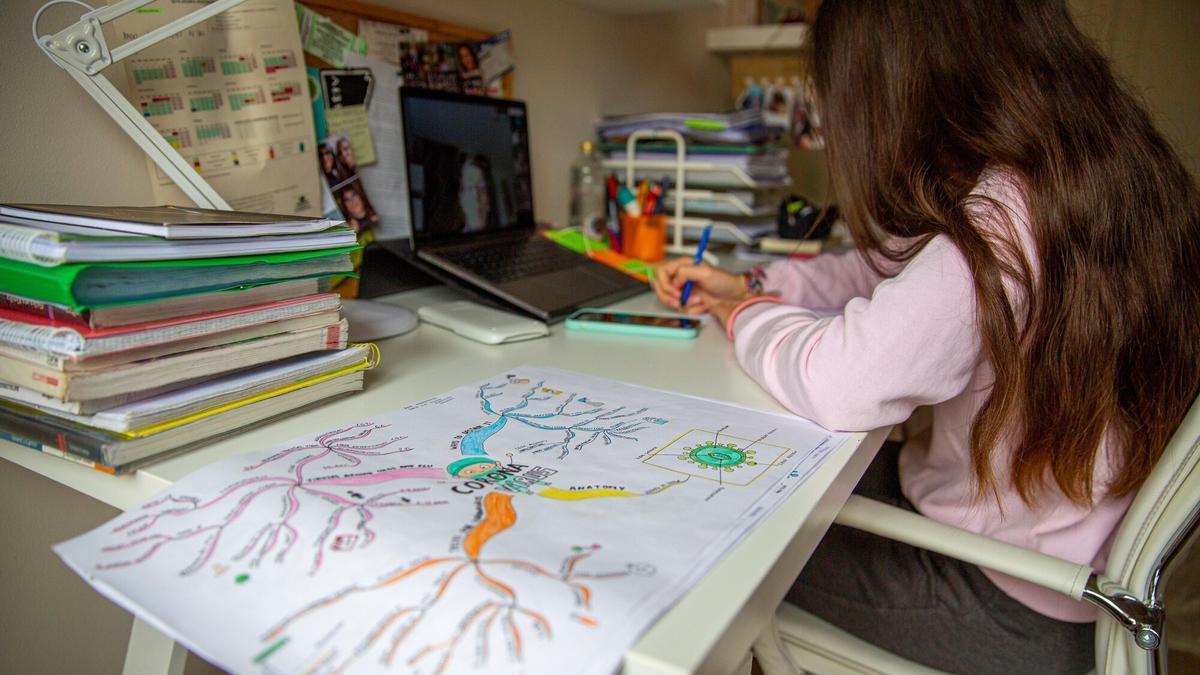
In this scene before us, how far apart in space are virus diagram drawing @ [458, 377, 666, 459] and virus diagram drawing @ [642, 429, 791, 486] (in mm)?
37

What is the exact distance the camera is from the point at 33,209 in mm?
495

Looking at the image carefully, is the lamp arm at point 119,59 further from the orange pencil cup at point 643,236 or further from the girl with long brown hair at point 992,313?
the orange pencil cup at point 643,236

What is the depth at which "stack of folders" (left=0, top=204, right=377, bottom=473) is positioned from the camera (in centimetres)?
44

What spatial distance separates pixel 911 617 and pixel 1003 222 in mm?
396

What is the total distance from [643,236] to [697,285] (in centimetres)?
34

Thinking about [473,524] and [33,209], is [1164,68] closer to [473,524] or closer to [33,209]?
[473,524]

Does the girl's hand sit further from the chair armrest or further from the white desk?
the chair armrest

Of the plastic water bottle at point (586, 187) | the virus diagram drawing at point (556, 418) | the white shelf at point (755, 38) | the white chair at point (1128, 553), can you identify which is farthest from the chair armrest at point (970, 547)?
the white shelf at point (755, 38)

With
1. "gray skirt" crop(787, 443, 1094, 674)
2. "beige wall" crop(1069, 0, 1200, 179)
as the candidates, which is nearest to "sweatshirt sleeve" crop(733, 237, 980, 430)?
"gray skirt" crop(787, 443, 1094, 674)

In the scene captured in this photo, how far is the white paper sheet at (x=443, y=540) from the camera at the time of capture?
30 cm

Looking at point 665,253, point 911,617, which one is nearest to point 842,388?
point 911,617

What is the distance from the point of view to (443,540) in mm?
370

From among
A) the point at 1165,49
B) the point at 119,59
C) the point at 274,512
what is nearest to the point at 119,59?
the point at 119,59

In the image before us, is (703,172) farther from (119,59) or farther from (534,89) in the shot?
(119,59)
